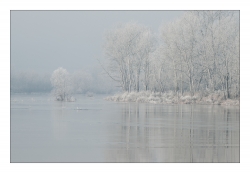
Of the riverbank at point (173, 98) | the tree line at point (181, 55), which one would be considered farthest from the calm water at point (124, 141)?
the riverbank at point (173, 98)

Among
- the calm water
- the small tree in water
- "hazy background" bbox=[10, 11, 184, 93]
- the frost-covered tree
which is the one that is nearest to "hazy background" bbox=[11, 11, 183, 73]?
"hazy background" bbox=[10, 11, 184, 93]

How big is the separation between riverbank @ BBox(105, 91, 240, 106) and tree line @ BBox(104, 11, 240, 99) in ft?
1.95

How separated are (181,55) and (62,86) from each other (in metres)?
8.53

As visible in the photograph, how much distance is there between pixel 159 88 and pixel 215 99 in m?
9.08

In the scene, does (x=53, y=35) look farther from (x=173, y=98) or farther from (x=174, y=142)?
(x=173, y=98)

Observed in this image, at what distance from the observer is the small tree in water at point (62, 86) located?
34312 millimetres

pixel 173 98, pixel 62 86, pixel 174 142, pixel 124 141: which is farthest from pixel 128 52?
pixel 174 142

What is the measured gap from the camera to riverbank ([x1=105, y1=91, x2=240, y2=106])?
98.5 ft

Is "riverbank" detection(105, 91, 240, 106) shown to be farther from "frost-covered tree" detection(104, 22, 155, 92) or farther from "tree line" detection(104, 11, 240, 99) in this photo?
"frost-covered tree" detection(104, 22, 155, 92)

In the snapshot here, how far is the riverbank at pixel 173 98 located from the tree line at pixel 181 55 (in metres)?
0.59

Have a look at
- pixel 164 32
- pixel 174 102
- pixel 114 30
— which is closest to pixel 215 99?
pixel 174 102

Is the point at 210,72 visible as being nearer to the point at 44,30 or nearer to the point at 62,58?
the point at 62,58

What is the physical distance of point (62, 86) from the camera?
35.0 metres
